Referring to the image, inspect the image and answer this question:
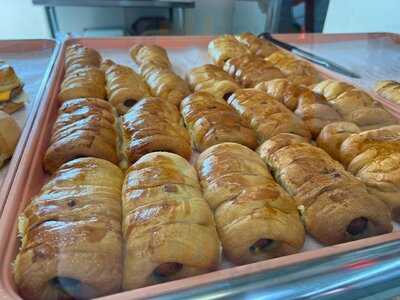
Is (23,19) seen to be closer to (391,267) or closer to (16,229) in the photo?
(16,229)

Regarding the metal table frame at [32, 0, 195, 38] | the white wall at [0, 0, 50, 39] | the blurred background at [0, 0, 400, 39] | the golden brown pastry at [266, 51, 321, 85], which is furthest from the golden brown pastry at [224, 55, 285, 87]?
the white wall at [0, 0, 50, 39]

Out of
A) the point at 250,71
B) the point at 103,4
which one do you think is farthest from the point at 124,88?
the point at 103,4

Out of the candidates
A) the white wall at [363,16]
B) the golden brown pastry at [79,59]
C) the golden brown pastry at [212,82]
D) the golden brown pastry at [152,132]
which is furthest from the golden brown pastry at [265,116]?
the white wall at [363,16]

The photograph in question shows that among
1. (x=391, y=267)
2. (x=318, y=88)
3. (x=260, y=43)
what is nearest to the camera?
(x=391, y=267)

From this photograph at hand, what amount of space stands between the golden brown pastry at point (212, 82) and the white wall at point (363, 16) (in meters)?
1.47

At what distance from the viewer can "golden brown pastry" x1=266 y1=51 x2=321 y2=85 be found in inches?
62.2

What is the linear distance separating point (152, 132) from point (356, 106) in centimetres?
75

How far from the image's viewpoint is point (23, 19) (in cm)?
397

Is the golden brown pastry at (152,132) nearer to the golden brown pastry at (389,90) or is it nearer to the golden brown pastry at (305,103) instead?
the golden brown pastry at (305,103)

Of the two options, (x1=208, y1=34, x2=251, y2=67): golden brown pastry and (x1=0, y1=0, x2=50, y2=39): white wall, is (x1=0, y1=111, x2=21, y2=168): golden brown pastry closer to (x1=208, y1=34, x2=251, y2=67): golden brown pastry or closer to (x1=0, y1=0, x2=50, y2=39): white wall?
(x1=208, y1=34, x2=251, y2=67): golden brown pastry

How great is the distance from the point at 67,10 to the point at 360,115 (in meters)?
3.61

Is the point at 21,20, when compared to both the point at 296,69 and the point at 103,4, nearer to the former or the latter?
the point at 103,4

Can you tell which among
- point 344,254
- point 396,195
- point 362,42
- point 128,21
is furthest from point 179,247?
point 128,21

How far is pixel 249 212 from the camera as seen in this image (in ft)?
2.42
